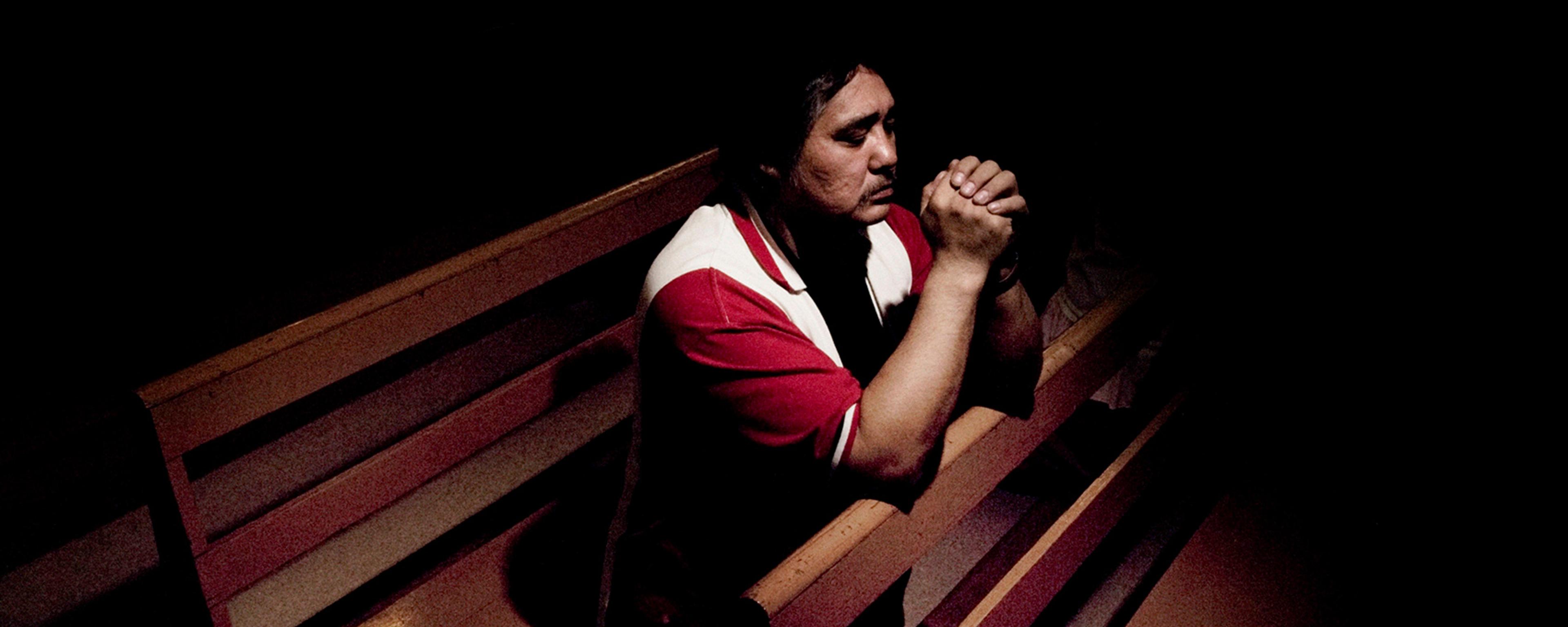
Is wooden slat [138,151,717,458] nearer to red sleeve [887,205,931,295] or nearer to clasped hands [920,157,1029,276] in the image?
red sleeve [887,205,931,295]

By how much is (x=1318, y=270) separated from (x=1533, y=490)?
0.90 meters

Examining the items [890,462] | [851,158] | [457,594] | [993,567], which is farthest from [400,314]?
[993,567]

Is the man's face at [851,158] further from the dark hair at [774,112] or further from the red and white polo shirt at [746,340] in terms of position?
the red and white polo shirt at [746,340]

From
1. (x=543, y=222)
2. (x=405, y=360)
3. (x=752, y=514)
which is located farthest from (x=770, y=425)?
(x=405, y=360)

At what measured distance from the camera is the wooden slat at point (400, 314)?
4.61ft

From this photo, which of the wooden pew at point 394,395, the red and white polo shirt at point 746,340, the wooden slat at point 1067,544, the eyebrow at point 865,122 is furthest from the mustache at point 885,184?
the wooden slat at point 1067,544

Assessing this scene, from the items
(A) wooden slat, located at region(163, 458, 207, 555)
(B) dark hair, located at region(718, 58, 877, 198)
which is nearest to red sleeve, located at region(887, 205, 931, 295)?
(B) dark hair, located at region(718, 58, 877, 198)

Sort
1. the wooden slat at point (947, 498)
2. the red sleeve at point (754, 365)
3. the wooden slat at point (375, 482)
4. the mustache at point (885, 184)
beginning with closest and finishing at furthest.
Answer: the wooden slat at point (947, 498), the red sleeve at point (754, 365), the mustache at point (885, 184), the wooden slat at point (375, 482)

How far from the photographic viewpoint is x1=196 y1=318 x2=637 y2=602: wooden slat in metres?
1.70

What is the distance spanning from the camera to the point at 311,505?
1.84m

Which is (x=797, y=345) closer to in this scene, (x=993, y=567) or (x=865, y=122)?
(x=865, y=122)

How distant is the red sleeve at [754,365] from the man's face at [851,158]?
31 cm

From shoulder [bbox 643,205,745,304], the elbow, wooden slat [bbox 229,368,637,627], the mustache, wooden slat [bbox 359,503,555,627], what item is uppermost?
the mustache

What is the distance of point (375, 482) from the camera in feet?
6.40
